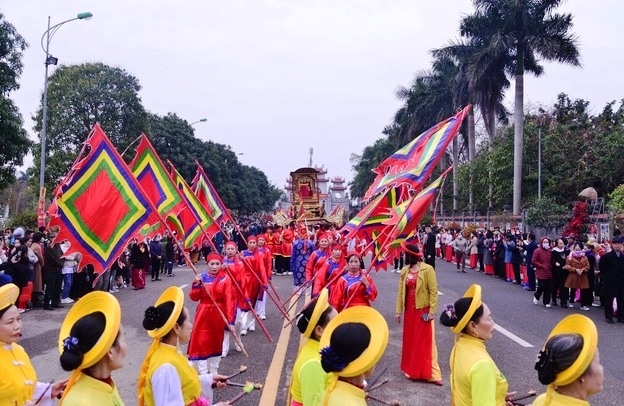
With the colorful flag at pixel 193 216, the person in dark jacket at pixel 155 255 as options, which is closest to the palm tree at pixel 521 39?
the person in dark jacket at pixel 155 255

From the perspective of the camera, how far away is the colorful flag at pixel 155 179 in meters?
8.02

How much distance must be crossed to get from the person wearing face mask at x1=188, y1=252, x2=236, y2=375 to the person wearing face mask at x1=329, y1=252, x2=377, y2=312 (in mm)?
1414

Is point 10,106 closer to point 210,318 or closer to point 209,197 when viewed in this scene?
point 209,197

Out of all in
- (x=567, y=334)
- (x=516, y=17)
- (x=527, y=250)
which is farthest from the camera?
(x=516, y=17)

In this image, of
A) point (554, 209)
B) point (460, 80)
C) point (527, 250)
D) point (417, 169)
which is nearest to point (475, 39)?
point (460, 80)

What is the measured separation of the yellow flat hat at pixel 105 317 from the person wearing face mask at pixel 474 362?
2.03 metres

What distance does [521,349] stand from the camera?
347 inches

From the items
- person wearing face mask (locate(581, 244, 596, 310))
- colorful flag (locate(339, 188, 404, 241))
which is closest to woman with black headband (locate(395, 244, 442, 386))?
colorful flag (locate(339, 188, 404, 241))

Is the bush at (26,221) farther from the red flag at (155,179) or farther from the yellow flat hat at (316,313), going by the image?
the yellow flat hat at (316,313)

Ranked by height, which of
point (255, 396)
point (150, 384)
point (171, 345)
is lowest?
point (255, 396)

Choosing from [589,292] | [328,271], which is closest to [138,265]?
[328,271]

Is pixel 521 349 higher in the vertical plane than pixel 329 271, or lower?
lower

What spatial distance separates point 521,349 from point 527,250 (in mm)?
8093

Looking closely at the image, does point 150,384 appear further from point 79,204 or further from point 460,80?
point 460,80
